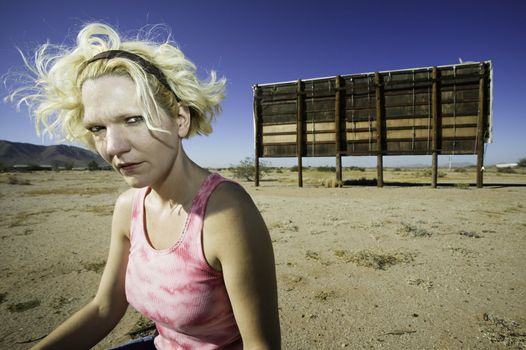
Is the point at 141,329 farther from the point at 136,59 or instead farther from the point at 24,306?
the point at 136,59

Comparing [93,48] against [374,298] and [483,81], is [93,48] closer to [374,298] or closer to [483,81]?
[374,298]

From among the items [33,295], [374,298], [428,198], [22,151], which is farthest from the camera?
[22,151]

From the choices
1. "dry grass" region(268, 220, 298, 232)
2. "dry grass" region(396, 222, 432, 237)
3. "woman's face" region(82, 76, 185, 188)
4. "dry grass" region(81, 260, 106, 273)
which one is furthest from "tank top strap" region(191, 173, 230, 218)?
"dry grass" region(396, 222, 432, 237)

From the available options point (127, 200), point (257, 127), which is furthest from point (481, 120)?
point (127, 200)

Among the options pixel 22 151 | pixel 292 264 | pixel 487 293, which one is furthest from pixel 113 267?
pixel 22 151

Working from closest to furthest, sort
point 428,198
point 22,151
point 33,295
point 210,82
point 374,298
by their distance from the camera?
point 210,82
point 374,298
point 33,295
point 428,198
point 22,151

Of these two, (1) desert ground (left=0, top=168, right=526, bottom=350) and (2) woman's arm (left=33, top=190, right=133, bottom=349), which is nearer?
(2) woman's arm (left=33, top=190, right=133, bottom=349)

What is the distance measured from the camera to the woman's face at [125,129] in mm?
1056

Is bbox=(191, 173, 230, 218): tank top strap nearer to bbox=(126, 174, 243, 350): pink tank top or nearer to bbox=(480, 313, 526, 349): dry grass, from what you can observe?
bbox=(126, 174, 243, 350): pink tank top

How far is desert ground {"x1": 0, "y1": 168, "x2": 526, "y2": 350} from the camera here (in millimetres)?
2447

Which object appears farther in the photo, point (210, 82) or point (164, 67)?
point (210, 82)

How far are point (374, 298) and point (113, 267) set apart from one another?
263cm

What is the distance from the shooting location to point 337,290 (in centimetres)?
316

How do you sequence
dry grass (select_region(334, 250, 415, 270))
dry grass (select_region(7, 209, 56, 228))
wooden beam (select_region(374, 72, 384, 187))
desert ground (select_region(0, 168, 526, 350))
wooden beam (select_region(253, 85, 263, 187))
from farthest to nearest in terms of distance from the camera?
wooden beam (select_region(253, 85, 263, 187))
wooden beam (select_region(374, 72, 384, 187))
dry grass (select_region(7, 209, 56, 228))
dry grass (select_region(334, 250, 415, 270))
desert ground (select_region(0, 168, 526, 350))
